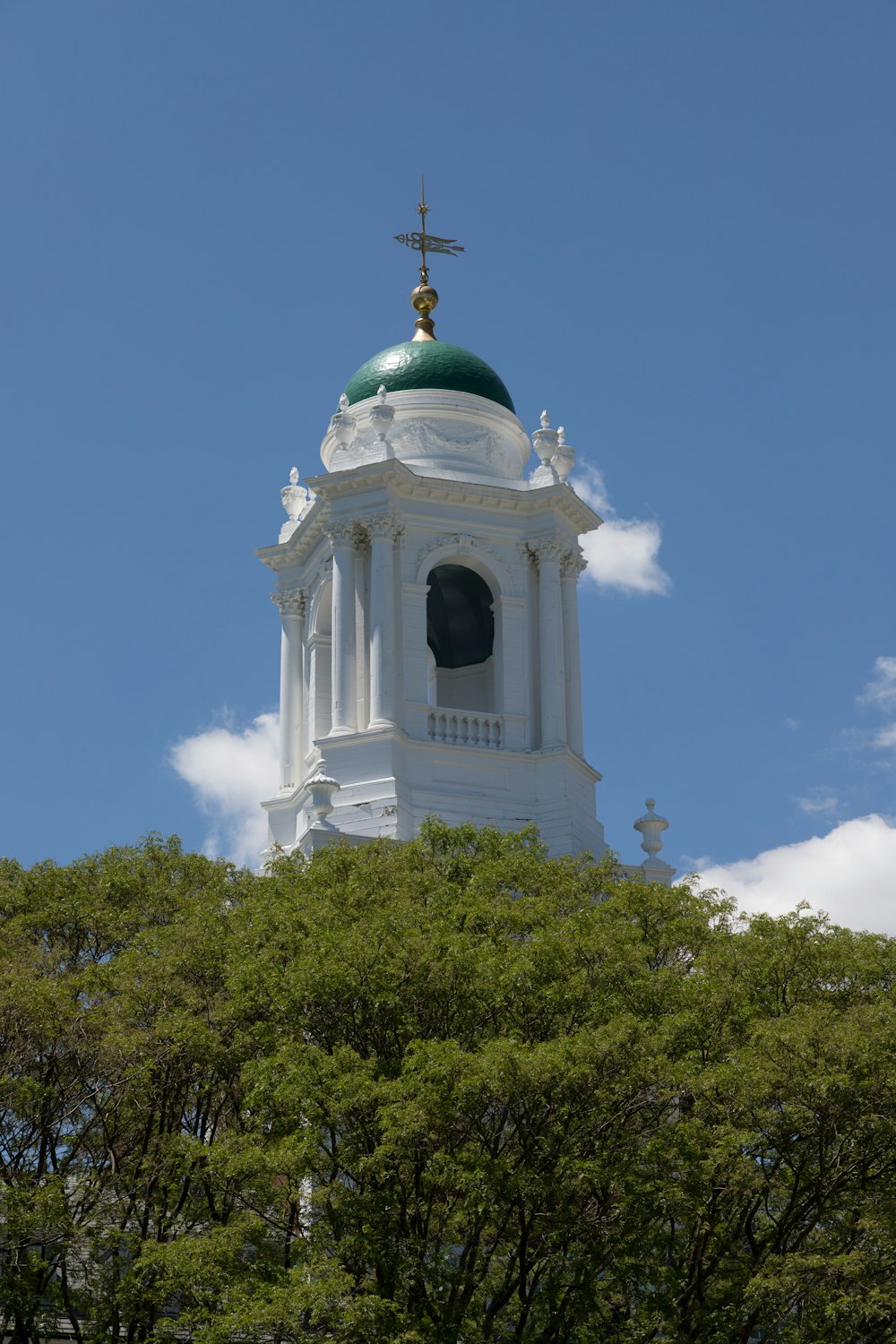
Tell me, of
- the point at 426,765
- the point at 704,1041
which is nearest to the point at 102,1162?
the point at 704,1041

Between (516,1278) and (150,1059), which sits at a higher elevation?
(150,1059)

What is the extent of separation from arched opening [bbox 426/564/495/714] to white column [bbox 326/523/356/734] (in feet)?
13.1

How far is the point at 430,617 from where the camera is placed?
54.0 metres

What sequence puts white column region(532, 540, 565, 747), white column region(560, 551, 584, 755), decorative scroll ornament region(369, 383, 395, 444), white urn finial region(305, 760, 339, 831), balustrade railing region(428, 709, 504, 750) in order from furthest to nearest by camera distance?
decorative scroll ornament region(369, 383, 395, 444) < white column region(560, 551, 584, 755) < white column region(532, 540, 565, 747) < balustrade railing region(428, 709, 504, 750) < white urn finial region(305, 760, 339, 831)

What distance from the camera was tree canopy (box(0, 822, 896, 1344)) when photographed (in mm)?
28953

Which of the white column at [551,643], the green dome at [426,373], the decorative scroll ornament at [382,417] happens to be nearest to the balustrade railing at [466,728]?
the white column at [551,643]

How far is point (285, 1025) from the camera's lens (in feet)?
104

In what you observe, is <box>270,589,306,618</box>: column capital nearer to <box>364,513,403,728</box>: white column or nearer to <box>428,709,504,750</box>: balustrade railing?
<box>364,513,403,728</box>: white column

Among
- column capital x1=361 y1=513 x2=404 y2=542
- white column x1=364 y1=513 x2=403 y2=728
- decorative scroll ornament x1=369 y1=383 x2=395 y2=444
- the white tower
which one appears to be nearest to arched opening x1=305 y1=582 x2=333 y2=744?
the white tower

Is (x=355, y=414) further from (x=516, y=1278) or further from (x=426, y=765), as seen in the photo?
(x=516, y=1278)

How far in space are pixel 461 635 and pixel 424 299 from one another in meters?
8.55

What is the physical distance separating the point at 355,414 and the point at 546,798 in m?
10.6

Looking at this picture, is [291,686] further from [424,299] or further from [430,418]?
[424,299]

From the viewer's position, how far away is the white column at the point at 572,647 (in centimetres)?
4984
